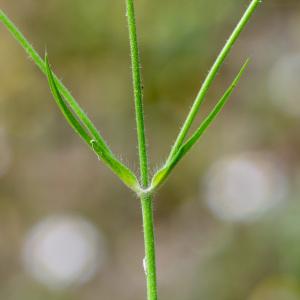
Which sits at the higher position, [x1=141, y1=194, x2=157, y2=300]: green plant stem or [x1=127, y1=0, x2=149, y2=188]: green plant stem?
[x1=127, y1=0, x2=149, y2=188]: green plant stem

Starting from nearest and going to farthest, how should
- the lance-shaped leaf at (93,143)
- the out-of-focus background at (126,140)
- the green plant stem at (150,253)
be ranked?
the green plant stem at (150,253), the lance-shaped leaf at (93,143), the out-of-focus background at (126,140)

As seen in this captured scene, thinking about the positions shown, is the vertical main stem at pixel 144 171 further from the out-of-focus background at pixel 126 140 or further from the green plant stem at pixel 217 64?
the out-of-focus background at pixel 126 140

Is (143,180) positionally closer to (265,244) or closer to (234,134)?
(265,244)

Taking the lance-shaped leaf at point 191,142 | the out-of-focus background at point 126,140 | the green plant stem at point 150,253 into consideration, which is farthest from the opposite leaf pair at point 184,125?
the out-of-focus background at point 126,140

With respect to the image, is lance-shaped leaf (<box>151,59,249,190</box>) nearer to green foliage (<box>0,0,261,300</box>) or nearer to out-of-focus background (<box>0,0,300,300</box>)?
green foliage (<box>0,0,261,300</box>)

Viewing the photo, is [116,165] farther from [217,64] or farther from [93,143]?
[217,64]

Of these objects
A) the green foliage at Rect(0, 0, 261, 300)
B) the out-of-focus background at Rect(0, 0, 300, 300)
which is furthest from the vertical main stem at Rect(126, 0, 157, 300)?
the out-of-focus background at Rect(0, 0, 300, 300)

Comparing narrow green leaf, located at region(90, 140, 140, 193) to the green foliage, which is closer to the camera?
the green foliage

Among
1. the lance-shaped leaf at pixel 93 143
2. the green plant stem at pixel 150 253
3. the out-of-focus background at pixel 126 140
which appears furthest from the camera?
the out-of-focus background at pixel 126 140

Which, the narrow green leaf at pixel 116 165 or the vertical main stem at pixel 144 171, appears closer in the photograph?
the vertical main stem at pixel 144 171
